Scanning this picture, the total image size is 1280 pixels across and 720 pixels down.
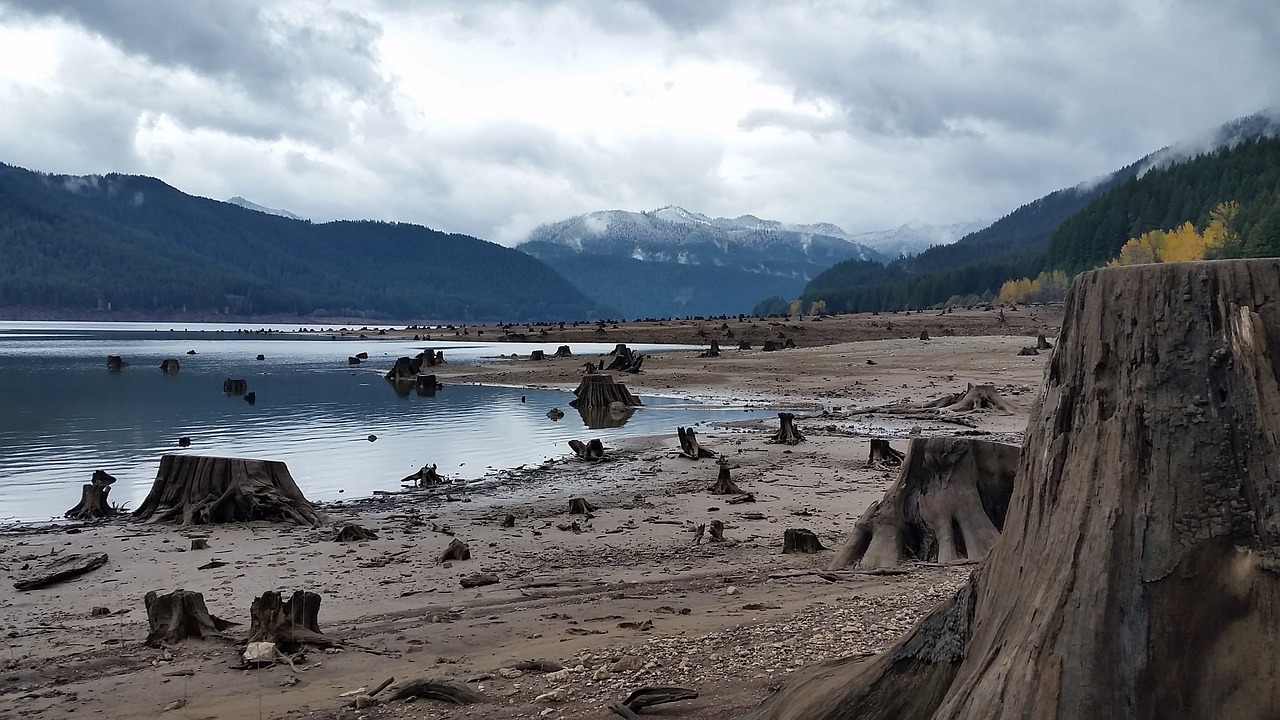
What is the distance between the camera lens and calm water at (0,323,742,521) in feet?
62.4

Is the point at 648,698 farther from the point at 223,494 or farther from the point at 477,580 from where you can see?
the point at 223,494

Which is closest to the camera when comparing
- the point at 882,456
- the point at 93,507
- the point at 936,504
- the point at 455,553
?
the point at 936,504

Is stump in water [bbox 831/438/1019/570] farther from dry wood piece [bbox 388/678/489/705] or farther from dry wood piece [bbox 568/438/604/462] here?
dry wood piece [bbox 568/438/604/462]

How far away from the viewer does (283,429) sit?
2728cm

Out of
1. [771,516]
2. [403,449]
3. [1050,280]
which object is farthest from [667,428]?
[1050,280]

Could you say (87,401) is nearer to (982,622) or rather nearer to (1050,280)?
(982,622)

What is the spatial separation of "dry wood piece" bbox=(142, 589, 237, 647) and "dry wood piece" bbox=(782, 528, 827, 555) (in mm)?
5421

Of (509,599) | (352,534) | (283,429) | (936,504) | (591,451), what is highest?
(936,504)

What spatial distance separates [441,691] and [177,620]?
2686 millimetres

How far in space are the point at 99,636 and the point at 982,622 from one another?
6930mm

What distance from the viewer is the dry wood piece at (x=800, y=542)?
10.2 meters

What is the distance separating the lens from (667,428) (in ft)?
85.1

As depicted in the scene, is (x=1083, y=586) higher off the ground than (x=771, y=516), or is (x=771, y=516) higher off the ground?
(x=1083, y=586)

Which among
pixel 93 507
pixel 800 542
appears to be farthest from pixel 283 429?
pixel 800 542
